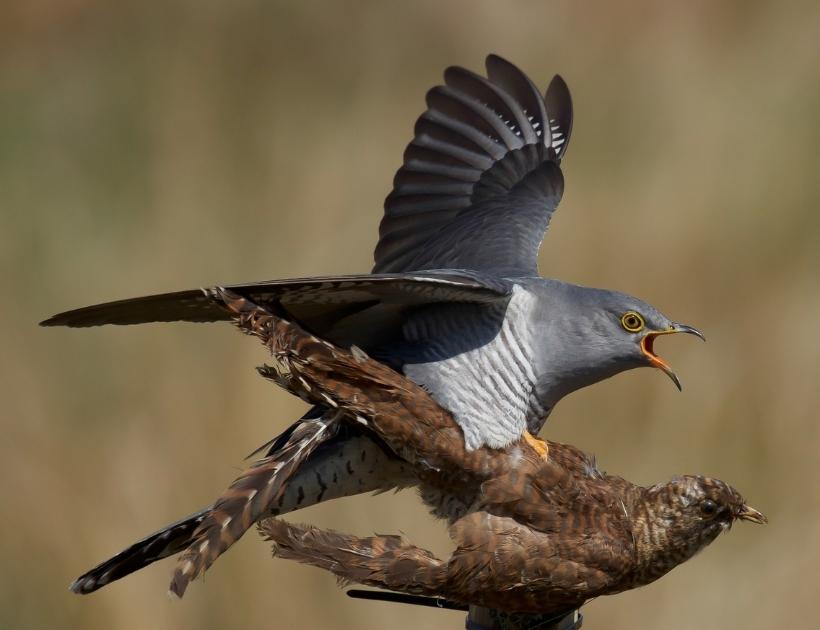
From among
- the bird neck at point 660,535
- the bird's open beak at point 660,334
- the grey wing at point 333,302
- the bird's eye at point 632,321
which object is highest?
the grey wing at point 333,302

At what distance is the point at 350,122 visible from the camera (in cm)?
492

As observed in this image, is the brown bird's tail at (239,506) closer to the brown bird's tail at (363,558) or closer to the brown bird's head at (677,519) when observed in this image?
the brown bird's tail at (363,558)

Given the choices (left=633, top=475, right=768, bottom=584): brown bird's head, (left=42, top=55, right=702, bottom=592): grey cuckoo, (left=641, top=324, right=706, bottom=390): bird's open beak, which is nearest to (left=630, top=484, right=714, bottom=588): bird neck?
(left=633, top=475, right=768, bottom=584): brown bird's head

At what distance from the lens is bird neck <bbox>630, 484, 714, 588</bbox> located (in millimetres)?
2344

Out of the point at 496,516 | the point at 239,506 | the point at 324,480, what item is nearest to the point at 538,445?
the point at 496,516

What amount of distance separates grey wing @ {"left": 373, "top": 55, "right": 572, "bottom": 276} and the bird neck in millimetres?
1382

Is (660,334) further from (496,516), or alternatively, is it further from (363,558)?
(363,558)

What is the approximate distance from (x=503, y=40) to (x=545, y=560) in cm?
312

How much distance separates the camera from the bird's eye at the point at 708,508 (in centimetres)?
237

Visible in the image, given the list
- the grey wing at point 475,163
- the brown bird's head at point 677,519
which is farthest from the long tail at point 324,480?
the grey wing at point 475,163

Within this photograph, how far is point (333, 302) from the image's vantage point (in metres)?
2.63

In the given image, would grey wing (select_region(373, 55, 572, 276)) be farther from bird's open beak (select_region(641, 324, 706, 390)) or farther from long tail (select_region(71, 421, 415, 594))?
long tail (select_region(71, 421, 415, 594))

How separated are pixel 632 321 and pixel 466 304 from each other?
414mm

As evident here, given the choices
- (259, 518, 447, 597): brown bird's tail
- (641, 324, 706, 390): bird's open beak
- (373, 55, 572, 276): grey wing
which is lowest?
(259, 518, 447, 597): brown bird's tail
